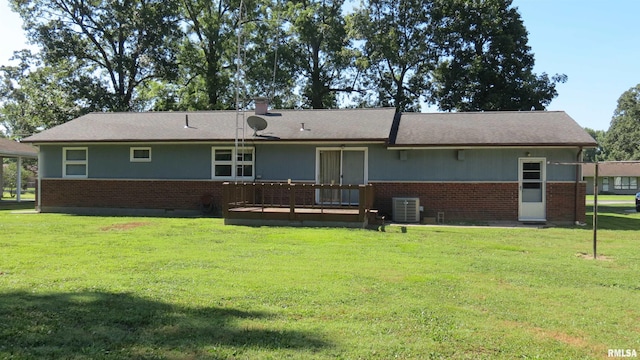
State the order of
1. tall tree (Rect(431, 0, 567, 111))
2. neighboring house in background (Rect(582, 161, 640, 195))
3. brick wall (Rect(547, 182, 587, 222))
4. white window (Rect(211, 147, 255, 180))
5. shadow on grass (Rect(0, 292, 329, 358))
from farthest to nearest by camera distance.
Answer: neighboring house in background (Rect(582, 161, 640, 195)) → tall tree (Rect(431, 0, 567, 111)) → white window (Rect(211, 147, 255, 180)) → brick wall (Rect(547, 182, 587, 222)) → shadow on grass (Rect(0, 292, 329, 358))

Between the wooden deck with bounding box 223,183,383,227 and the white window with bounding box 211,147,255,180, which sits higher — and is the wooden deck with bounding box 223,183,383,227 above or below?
below

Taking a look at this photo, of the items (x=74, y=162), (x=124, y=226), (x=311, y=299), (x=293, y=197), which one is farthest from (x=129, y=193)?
(x=311, y=299)

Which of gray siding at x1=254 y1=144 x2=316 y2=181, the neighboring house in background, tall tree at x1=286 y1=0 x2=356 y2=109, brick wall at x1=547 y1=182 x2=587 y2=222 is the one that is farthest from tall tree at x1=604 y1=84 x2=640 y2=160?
gray siding at x1=254 y1=144 x2=316 y2=181

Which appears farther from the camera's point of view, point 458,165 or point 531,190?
point 458,165

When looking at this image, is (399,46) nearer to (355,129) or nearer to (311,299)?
(355,129)

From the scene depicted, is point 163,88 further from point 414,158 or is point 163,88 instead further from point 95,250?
point 95,250

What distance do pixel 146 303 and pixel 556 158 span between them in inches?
519

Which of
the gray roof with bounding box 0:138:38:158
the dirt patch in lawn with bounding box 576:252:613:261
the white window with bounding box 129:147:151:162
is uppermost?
the gray roof with bounding box 0:138:38:158

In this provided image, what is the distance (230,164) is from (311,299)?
1146 centimetres

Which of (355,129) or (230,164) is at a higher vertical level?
(355,129)

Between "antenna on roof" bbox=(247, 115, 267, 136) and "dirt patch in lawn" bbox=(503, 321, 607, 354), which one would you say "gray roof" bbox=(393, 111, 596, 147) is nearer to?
"antenna on roof" bbox=(247, 115, 267, 136)

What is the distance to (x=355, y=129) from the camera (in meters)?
15.8

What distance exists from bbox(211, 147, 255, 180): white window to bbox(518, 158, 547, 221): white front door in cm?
877

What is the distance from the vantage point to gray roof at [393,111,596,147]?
1427 centimetres
